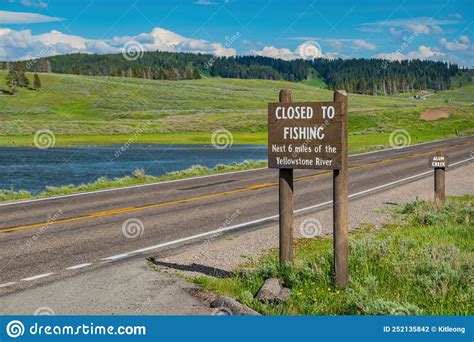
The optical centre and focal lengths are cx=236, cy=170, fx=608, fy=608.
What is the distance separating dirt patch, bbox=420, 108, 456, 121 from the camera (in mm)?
79625

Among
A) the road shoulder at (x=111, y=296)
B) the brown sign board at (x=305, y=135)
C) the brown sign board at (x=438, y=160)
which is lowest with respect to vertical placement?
the road shoulder at (x=111, y=296)

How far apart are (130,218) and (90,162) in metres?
27.6

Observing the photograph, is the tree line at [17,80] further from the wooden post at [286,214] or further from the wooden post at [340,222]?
the wooden post at [340,222]

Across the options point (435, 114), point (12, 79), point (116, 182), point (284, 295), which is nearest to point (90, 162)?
point (116, 182)

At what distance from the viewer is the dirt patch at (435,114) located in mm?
79625

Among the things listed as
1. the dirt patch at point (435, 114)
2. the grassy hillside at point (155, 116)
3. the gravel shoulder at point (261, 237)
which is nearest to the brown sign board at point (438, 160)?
the gravel shoulder at point (261, 237)

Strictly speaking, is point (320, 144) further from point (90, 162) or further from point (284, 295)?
point (90, 162)

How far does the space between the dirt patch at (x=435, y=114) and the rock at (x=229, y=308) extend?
76088 millimetres

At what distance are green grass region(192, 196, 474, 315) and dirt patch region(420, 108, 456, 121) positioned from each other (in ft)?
236

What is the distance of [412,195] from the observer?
19250 millimetres

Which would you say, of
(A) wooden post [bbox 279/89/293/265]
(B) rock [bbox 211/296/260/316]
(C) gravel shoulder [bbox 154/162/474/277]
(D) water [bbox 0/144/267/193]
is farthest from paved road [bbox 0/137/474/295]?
(D) water [bbox 0/144/267/193]

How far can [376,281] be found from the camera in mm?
8070

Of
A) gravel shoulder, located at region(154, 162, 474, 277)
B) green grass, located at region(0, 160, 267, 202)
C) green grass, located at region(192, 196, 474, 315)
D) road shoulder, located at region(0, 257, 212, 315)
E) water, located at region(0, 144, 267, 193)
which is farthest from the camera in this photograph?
water, located at region(0, 144, 267, 193)

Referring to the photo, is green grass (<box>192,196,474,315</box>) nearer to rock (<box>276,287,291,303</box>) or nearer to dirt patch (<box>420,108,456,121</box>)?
rock (<box>276,287,291,303</box>)
